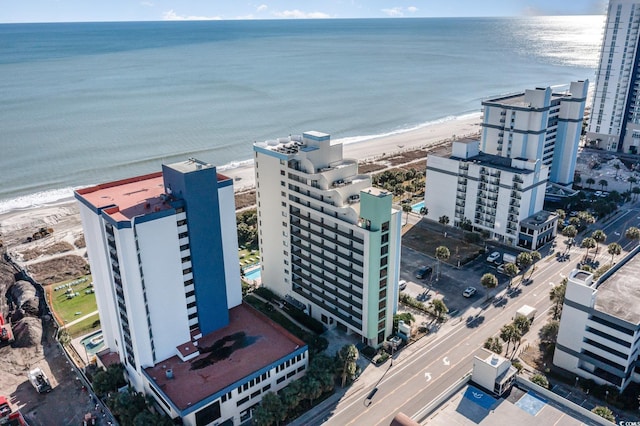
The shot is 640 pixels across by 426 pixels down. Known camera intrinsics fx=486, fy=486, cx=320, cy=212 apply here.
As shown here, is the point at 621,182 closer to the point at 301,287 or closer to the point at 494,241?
the point at 494,241

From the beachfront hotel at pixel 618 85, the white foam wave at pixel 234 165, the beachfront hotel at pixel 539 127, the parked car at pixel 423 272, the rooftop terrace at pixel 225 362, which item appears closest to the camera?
the rooftop terrace at pixel 225 362

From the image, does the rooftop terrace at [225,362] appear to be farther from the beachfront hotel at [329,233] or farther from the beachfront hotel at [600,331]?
the beachfront hotel at [600,331]

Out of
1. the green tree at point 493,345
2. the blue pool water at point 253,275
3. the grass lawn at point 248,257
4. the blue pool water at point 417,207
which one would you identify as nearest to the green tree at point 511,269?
the green tree at point 493,345

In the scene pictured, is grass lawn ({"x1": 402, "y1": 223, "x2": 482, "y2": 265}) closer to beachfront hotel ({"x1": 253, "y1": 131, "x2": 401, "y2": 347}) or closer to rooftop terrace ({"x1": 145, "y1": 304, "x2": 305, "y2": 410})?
beachfront hotel ({"x1": 253, "y1": 131, "x2": 401, "y2": 347})

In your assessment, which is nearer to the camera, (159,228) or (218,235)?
(159,228)

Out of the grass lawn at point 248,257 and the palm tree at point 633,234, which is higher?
the palm tree at point 633,234

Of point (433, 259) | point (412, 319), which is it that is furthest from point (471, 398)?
point (433, 259)
